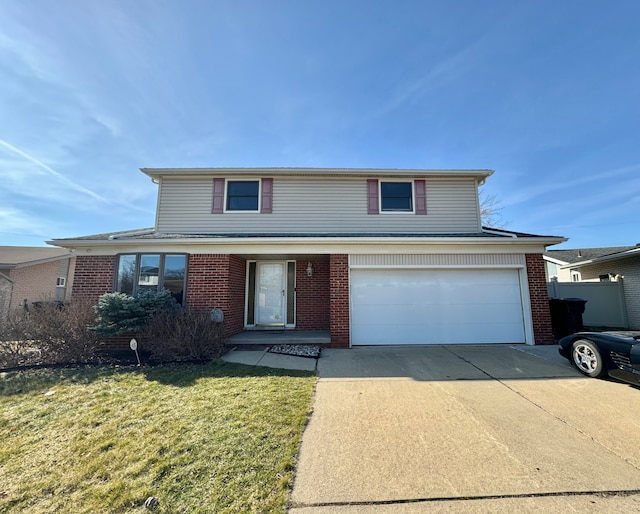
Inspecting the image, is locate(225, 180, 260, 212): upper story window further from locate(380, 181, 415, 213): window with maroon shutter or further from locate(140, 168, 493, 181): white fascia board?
locate(380, 181, 415, 213): window with maroon shutter

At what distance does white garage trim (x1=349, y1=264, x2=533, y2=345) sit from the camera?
7.93 metres

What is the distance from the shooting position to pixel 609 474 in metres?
2.53

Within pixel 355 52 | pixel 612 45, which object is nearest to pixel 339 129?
pixel 355 52

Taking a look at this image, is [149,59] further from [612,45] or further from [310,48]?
[612,45]

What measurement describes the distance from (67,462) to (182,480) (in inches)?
52.0

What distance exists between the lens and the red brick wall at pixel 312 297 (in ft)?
31.6

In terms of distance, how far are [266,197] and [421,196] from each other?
5.41 meters

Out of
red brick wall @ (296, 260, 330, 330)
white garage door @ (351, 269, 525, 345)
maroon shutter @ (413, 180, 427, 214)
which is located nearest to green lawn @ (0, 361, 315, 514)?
white garage door @ (351, 269, 525, 345)

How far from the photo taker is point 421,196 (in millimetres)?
10109

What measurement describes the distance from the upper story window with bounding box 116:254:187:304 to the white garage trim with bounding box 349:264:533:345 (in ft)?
15.9

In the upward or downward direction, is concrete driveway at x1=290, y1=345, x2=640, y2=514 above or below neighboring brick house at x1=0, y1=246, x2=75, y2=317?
below

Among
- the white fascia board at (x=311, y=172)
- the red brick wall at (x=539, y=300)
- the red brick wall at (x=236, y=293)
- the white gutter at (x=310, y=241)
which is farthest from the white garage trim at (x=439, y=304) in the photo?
the white fascia board at (x=311, y=172)

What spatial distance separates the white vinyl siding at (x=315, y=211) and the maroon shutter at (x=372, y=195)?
15 cm

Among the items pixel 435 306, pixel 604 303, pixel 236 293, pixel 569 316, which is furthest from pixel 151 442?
pixel 604 303
